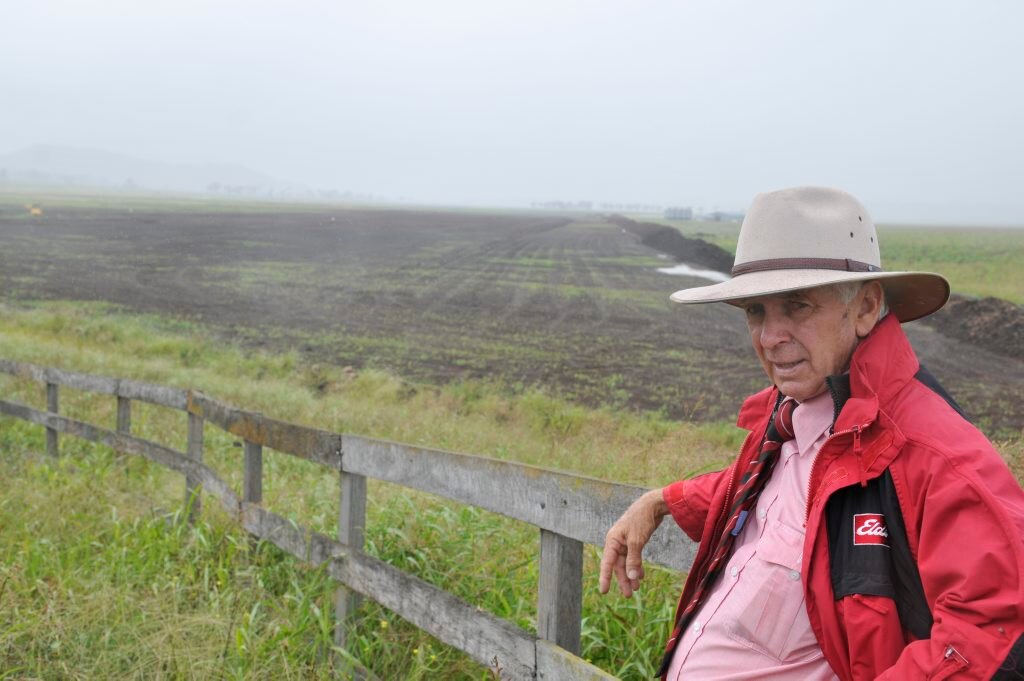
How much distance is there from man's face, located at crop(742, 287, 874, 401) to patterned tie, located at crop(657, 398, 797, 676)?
0.07 m

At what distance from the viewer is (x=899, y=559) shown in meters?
1.38

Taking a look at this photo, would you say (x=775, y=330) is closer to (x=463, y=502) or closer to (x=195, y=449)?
(x=463, y=502)

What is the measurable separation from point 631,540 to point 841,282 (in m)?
0.73

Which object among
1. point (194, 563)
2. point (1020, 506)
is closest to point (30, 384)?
point (194, 563)

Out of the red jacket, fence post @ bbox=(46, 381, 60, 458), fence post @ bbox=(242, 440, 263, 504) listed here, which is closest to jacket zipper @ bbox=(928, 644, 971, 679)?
the red jacket

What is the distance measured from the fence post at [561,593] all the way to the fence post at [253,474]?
2091mm

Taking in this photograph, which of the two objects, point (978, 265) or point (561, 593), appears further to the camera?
point (978, 265)

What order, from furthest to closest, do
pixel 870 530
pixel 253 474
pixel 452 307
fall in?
pixel 452 307, pixel 253 474, pixel 870 530

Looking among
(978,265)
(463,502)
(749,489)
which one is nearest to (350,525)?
(463,502)

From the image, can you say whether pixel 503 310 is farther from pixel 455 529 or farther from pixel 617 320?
pixel 455 529

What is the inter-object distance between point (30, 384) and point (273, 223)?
55.4m

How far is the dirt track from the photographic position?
1603cm

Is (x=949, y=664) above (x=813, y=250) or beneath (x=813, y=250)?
beneath

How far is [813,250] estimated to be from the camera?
1.72 m
